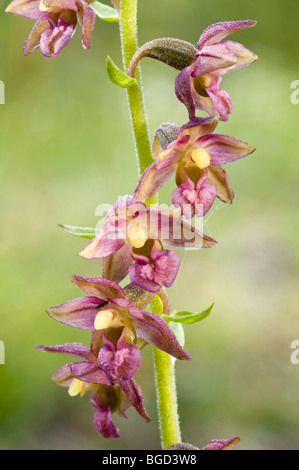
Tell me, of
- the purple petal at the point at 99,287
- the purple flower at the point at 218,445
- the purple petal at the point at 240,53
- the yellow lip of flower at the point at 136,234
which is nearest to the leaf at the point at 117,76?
the purple petal at the point at 240,53

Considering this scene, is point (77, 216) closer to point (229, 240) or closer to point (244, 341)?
point (229, 240)

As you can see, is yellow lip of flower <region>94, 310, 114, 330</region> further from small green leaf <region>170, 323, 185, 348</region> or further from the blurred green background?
the blurred green background

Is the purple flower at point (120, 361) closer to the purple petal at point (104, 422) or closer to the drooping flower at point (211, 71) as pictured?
the purple petal at point (104, 422)

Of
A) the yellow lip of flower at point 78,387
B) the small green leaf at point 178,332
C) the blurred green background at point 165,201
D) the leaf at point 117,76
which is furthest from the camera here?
the blurred green background at point 165,201

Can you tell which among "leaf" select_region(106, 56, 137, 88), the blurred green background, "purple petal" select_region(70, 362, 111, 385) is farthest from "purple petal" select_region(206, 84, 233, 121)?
the blurred green background

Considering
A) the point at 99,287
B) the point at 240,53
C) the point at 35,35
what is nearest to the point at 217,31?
the point at 240,53

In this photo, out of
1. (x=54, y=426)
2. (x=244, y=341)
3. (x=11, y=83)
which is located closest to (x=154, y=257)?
(x=54, y=426)
